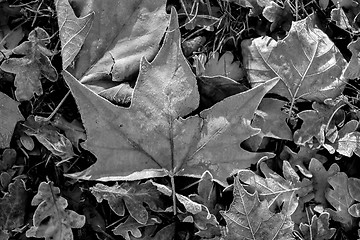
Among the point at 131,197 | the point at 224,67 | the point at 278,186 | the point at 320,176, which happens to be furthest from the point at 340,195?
the point at 131,197

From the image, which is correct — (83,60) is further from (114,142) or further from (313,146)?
(313,146)

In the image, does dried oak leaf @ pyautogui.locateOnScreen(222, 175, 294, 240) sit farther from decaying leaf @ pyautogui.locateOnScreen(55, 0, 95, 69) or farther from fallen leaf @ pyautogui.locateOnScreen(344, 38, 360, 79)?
decaying leaf @ pyautogui.locateOnScreen(55, 0, 95, 69)

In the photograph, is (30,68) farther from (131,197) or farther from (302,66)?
(302,66)

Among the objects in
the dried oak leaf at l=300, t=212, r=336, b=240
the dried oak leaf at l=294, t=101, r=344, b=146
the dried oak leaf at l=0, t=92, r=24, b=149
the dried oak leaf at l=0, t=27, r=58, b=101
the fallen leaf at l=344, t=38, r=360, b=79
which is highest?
the dried oak leaf at l=0, t=27, r=58, b=101

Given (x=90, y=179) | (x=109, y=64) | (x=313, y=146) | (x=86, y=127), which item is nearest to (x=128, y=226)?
(x=90, y=179)

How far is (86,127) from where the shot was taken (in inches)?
62.3

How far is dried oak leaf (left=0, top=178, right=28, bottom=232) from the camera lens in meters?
1.62

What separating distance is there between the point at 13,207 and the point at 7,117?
276 millimetres

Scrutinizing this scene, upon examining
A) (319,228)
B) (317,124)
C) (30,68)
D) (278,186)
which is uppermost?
(30,68)

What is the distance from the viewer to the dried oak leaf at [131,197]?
1596mm

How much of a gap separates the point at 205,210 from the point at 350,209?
461 mm

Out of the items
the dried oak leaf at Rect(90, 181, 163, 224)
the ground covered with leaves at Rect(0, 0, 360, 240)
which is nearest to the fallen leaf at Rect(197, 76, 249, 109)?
the ground covered with leaves at Rect(0, 0, 360, 240)

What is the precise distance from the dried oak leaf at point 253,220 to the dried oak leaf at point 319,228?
0.34ft

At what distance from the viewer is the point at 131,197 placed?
5.29ft
